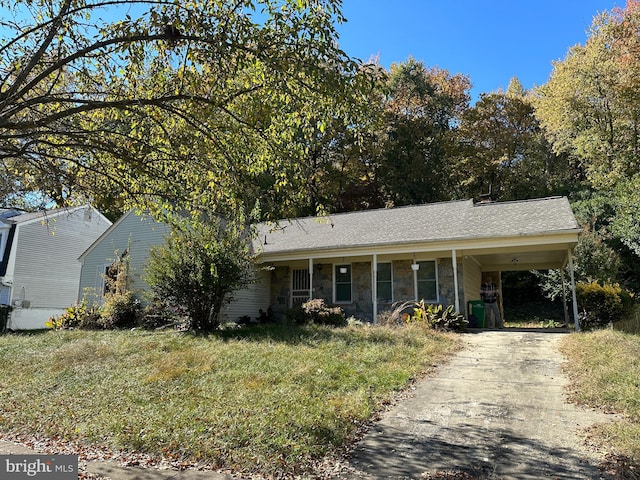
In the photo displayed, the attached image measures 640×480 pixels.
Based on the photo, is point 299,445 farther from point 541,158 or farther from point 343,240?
point 541,158

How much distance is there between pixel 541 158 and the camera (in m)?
30.3

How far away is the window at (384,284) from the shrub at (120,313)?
Result: 798 cm

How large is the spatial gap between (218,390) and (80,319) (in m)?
10.9

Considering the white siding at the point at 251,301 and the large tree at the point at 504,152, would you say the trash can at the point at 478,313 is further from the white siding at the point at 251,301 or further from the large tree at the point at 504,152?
the large tree at the point at 504,152

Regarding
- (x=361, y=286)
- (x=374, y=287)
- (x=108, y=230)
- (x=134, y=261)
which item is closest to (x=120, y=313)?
(x=134, y=261)

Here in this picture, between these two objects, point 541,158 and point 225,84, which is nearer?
point 225,84

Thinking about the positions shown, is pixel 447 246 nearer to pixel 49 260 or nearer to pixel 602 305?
pixel 602 305

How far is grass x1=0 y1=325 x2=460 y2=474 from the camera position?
4.70 metres

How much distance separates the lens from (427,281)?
587 inches

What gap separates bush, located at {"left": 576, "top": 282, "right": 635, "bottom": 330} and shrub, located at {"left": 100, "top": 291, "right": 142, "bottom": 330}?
13.5m

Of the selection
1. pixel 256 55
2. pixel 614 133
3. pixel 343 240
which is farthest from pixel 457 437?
pixel 614 133

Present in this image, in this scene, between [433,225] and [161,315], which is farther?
[433,225]

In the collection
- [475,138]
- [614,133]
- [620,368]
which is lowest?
[620,368]

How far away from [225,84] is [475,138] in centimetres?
2816
